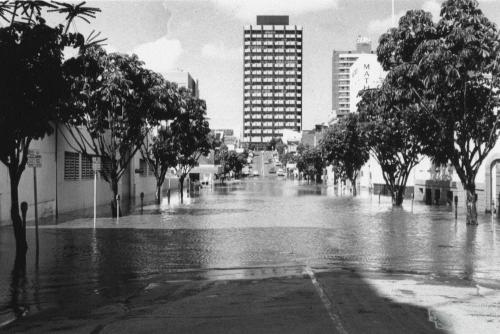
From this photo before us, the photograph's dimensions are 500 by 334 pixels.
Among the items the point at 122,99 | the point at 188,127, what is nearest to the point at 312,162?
the point at 188,127

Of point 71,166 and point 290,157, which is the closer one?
point 71,166

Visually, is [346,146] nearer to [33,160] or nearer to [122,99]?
[122,99]

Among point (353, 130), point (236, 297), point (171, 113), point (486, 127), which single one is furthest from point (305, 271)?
point (353, 130)

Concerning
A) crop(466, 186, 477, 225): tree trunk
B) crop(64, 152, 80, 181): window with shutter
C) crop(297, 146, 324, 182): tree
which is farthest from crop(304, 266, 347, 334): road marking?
crop(297, 146, 324, 182): tree

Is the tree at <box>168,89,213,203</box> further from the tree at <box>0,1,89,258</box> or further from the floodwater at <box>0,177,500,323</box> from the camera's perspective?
the tree at <box>0,1,89,258</box>

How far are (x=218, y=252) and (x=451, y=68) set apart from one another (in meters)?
10.3

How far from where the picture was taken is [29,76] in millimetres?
14117

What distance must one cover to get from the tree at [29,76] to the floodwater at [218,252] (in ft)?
9.67

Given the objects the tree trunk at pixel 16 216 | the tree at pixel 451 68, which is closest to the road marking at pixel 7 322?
the tree trunk at pixel 16 216

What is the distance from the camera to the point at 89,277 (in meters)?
12.9

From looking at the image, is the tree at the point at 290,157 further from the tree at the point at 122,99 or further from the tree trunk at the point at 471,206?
the tree trunk at the point at 471,206

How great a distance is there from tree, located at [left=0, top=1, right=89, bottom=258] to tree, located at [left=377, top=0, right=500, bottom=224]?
12545 mm

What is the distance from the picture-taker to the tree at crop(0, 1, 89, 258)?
13445 millimetres

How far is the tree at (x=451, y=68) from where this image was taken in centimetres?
2227
